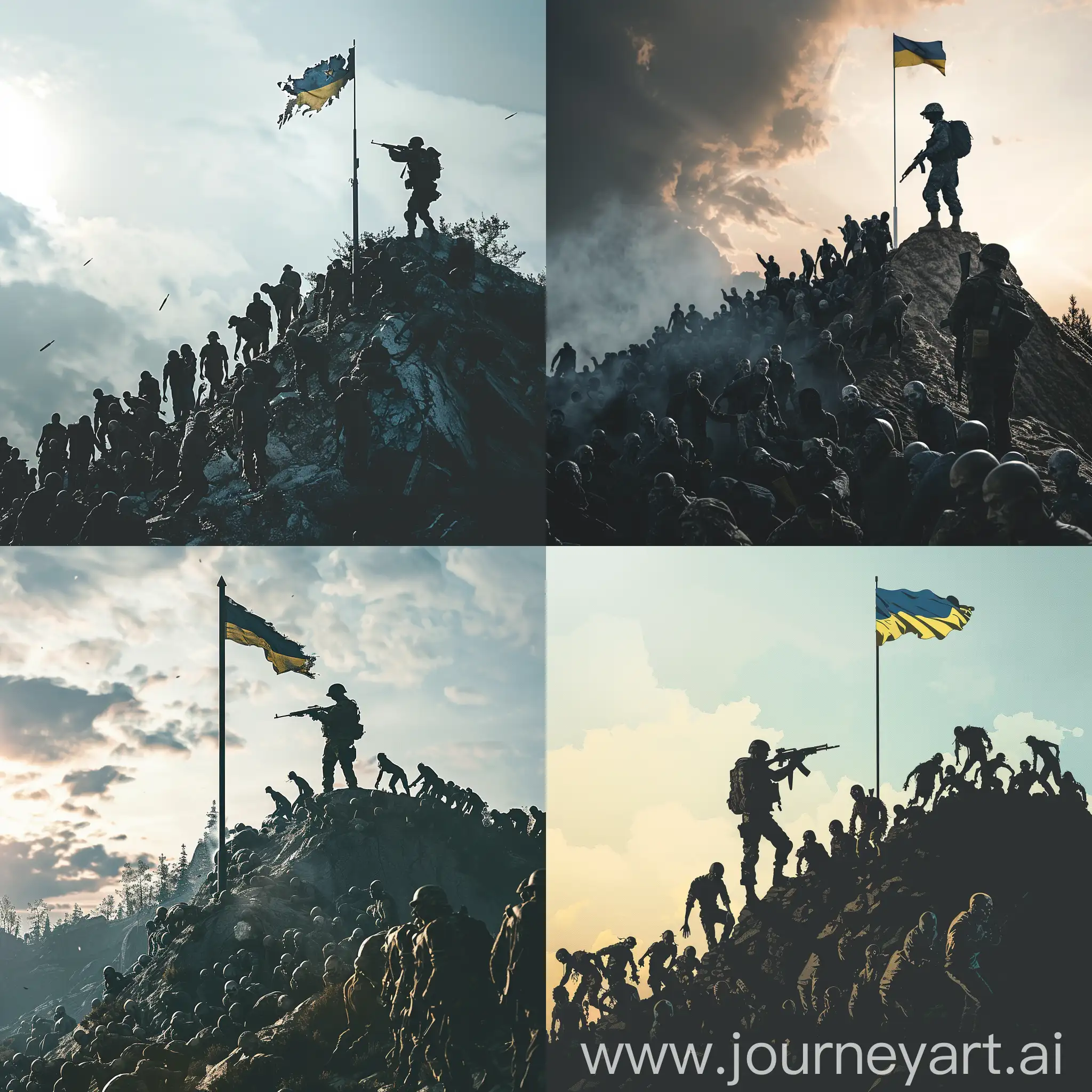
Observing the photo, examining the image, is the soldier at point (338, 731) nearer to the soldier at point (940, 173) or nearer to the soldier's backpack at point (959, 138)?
the soldier at point (940, 173)

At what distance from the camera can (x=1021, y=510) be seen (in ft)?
20.7

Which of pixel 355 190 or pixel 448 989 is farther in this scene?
pixel 355 190

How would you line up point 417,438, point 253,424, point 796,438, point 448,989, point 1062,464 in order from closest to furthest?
1. point 448,989
2. point 1062,464
3. point 796,438
4. point 417,438
5. point 253,424

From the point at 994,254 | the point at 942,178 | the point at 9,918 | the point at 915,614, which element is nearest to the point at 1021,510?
the point at 915,614

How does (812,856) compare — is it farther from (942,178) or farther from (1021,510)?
(942,178)

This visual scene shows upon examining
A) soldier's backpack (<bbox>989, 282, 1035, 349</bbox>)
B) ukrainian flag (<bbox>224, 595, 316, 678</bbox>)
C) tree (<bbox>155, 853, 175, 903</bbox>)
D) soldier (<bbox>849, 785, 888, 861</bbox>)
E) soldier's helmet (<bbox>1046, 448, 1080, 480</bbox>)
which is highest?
soldier's backpack (<bbox>989, 282, 1035, 349</bbox>)

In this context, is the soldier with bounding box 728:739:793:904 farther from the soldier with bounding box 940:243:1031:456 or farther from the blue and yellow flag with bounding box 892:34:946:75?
the blue and yellow flag with bounding box 892:34:946:75

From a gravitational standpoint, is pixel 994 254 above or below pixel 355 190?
below

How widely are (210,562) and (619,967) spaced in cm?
356

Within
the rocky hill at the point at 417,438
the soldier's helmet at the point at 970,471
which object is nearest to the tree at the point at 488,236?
the rocky hill at the point at 417,438

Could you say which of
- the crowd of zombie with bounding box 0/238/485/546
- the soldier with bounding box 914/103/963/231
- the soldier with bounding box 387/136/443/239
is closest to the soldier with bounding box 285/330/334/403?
the crowd of zombie with bounding box 0/238/485/546

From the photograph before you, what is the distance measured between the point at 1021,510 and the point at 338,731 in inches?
174

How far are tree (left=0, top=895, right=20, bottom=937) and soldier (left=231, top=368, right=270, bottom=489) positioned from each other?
2.97m

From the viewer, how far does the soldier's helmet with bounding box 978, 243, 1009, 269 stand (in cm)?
667
